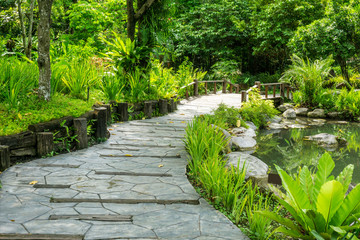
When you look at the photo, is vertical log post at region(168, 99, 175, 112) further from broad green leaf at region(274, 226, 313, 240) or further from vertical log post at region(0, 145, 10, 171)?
broad green leaf at region(274, 226, 313, 240)

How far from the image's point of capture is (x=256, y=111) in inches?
462

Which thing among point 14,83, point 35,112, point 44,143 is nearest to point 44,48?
point 14,83

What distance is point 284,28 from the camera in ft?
62.7

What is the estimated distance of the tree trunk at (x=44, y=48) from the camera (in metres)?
5.77

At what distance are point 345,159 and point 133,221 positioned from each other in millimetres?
6660

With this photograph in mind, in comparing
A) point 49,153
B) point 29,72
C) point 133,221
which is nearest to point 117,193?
point 133,221

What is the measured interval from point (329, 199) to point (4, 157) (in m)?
3.99

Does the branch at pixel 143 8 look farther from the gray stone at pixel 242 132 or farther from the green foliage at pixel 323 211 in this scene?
the green foliage at pixel 323 211

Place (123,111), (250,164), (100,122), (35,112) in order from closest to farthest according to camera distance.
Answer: (250,164)
(35,112)
(100,122)
(123,111)

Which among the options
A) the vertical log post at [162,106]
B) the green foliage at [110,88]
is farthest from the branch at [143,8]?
the vertical log post at [162,106]

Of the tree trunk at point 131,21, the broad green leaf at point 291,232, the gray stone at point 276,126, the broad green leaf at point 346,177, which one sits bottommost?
the broad green leaf at point 291,232

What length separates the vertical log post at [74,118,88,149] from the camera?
19.1 feet

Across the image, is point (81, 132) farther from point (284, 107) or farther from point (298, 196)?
point (284, 107)

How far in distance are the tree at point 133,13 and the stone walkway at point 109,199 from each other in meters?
5.04
